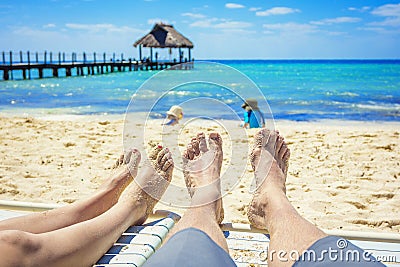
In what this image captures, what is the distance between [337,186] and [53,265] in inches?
88.8

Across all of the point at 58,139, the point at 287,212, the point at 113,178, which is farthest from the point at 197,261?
the point at 58,139

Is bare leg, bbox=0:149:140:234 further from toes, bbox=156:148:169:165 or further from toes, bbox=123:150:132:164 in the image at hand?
toes, bbox=156:148:169:165

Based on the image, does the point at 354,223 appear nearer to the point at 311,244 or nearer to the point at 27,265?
the point at 311,244

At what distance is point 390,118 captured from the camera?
793 cm

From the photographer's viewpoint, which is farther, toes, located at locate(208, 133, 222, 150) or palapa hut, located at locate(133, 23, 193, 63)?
palapa hut, located at locate(133, 23, 193, 63)

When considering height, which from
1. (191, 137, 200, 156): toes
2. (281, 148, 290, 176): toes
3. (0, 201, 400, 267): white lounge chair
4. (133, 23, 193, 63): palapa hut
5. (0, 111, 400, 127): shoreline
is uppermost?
(133, 23, 193, 63): palapa hut

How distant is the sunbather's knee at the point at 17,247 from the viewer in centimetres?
101

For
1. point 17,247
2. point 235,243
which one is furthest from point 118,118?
point 17,247

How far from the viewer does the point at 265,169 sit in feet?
6.48

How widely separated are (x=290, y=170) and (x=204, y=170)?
5.22 ft

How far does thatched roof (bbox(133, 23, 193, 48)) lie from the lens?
905 inches

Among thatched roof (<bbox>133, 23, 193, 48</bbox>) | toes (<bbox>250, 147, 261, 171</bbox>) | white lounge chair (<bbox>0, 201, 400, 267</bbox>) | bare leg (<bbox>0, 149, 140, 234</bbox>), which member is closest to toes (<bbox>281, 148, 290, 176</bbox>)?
toes (<bbox>250, 147, 261, 171</bbox>)

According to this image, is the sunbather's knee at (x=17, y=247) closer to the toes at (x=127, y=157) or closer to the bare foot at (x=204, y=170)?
the bare foot at (x=204, y=170)

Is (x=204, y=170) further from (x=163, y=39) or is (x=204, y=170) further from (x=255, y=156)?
(x=163, y=39)
